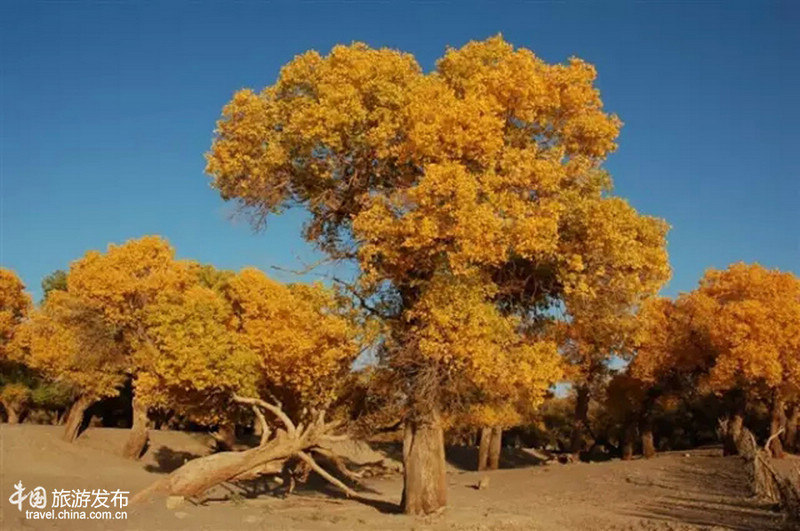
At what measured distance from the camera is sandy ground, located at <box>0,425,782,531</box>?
1470cm

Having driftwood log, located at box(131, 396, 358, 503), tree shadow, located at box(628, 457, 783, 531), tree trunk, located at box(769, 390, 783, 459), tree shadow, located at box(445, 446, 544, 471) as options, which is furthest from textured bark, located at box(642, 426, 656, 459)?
driftwood log, located at box(131, 396, 358, 503)

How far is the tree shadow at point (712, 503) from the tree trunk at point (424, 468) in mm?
4878

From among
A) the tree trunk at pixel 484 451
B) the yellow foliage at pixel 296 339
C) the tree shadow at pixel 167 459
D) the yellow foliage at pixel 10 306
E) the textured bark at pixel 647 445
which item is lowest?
the tree shadow at pixel 167 459

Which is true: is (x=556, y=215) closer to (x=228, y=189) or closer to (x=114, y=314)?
(x=228, y=189)

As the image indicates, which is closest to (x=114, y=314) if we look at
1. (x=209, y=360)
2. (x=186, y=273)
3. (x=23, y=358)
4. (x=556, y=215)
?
(x=186, y=273)

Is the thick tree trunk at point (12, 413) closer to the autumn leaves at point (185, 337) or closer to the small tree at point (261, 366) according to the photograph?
the autumn leaves at point (185, 337)

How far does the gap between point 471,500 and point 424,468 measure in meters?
6.05

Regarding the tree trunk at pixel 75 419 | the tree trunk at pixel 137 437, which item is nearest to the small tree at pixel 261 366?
the tree trunk at pixel 137 437

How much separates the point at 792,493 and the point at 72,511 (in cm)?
1486

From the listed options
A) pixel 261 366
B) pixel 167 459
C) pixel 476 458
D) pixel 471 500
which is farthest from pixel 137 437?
pixel 476 458

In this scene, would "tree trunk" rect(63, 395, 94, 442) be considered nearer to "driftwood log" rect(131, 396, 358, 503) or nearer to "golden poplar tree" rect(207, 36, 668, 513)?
"driftwood log" rect(131, 396, 358, 503)

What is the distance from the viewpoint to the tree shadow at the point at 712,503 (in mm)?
15516

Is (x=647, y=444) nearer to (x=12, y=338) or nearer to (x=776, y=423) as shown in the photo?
(x=776, y=423)

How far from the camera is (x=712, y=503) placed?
63.0ft
